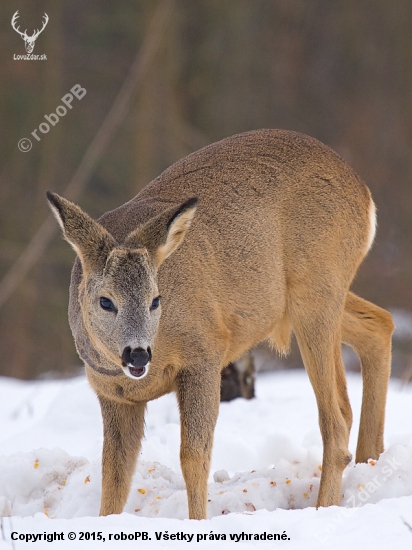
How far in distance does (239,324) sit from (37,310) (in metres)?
11.8

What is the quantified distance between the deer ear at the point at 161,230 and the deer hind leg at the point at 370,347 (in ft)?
6.37

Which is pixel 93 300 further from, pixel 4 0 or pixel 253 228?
pixel 4 0

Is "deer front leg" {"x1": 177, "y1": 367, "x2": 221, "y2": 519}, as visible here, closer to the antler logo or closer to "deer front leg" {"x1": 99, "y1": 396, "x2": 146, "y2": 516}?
"deer front leg" {"x1": 99, "y1": 396, "x2": 146, "y2": 516}

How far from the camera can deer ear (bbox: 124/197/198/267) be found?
17.0ft

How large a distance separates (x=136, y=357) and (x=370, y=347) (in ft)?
8.29

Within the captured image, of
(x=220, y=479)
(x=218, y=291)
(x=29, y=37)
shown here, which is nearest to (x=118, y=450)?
(x=220, y=479)

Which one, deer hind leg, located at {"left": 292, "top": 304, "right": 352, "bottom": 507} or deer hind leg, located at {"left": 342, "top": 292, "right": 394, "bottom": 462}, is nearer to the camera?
deer hind leg, located at {"left": 292, "top": 304, "right": 352, "bottom": 507}

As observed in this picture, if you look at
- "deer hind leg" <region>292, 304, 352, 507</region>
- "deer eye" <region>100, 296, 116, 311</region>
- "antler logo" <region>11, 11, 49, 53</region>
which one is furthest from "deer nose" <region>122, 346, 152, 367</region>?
"antler logo" <region>11, 11, 49, 53</region>

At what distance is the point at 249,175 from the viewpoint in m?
6.12

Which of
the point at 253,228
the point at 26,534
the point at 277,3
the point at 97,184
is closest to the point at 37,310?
the point at 97,184

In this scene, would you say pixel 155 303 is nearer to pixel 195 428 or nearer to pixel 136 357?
pixel 136 357

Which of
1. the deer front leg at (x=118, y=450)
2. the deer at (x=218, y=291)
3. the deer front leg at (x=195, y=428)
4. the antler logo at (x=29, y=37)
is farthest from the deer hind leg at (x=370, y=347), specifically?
the antler logo at (x=29, y=37)

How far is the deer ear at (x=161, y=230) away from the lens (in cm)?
518

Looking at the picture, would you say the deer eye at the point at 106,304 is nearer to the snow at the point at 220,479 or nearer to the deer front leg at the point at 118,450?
the deer front leg at the point at 118,450
